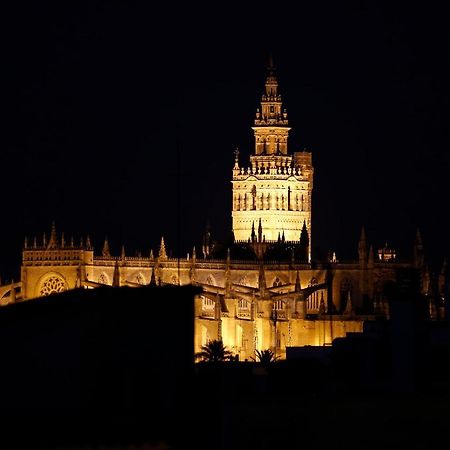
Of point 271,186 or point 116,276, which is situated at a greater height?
point 271,186

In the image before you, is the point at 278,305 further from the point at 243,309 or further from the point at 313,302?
the point at 313,302

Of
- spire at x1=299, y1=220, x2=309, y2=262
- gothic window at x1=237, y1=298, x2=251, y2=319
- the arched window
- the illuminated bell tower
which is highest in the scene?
the illuminated bell tower

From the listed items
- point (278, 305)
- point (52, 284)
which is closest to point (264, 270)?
point (278, 305)

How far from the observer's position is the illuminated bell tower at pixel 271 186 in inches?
5399

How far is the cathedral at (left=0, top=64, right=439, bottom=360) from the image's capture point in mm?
111625

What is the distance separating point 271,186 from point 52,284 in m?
21.2

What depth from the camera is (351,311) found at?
4323 inches

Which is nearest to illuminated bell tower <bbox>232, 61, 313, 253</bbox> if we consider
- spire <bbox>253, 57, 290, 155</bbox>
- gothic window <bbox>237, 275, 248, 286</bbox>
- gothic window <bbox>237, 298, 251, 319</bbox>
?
spire <bbox>253, 57, 290, 155</bbox>

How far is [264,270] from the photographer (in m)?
124

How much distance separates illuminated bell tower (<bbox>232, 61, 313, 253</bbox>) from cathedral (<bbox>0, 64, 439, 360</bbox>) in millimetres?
70

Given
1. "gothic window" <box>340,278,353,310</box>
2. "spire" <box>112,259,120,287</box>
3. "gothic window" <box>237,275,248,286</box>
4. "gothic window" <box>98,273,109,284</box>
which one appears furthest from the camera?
"gothic window" <box>98,273,109,284</box>

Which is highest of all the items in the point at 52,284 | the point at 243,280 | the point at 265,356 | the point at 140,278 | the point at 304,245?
the point at 304,245

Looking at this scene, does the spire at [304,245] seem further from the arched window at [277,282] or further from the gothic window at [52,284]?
the gothic window at [52,284]

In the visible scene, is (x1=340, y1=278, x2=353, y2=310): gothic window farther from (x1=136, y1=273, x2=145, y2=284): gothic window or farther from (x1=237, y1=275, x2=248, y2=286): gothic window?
(x1=136, y1=273, x2=145, y2=284): gothic window
